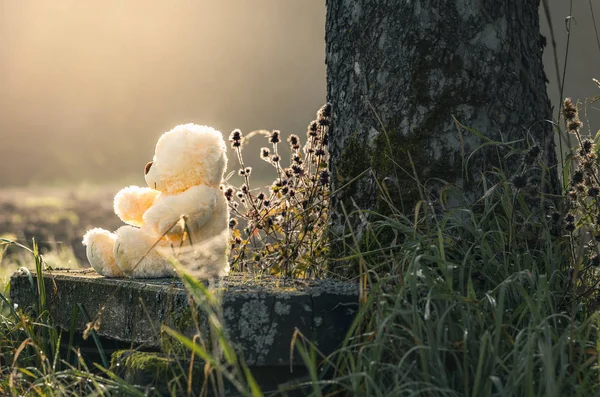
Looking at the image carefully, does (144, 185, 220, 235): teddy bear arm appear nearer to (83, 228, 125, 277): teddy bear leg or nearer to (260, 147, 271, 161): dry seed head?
(83, 228, 125, 277): teddy bear leg

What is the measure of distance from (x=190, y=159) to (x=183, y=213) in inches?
9.1

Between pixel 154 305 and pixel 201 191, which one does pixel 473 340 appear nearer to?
pixel 154 305

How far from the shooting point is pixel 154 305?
261 cm

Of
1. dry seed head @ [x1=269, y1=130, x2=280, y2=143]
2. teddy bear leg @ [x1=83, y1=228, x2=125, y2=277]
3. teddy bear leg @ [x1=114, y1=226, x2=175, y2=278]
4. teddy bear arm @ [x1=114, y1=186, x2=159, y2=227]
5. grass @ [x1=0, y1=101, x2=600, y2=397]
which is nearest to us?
grass @ [x1=0, y1=101, x2=600, y2=397]

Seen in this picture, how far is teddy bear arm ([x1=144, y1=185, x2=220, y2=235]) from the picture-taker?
9.58 feet

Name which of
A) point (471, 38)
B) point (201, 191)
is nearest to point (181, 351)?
point (201, 191)

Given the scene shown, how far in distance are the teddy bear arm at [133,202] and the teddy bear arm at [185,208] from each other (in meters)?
0.34

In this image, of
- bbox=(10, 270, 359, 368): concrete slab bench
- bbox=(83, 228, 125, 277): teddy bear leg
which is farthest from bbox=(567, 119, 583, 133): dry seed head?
bbox=(83, 228, 125, 277): teddy bear leg

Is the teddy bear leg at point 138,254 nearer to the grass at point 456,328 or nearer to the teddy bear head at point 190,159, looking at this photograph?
the teddy bear head at point 190,159

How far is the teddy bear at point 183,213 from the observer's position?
9.64ft

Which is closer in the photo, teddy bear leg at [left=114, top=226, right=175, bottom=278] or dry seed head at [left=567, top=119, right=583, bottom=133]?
dry seed head at [left=567, top=119, right=583, bottom=133]

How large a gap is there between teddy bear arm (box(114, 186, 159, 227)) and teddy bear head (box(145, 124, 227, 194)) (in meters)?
0.25

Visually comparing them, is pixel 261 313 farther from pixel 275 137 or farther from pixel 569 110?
pixel 275 137

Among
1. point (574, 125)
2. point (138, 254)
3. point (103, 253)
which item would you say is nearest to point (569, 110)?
point (574, 125)
